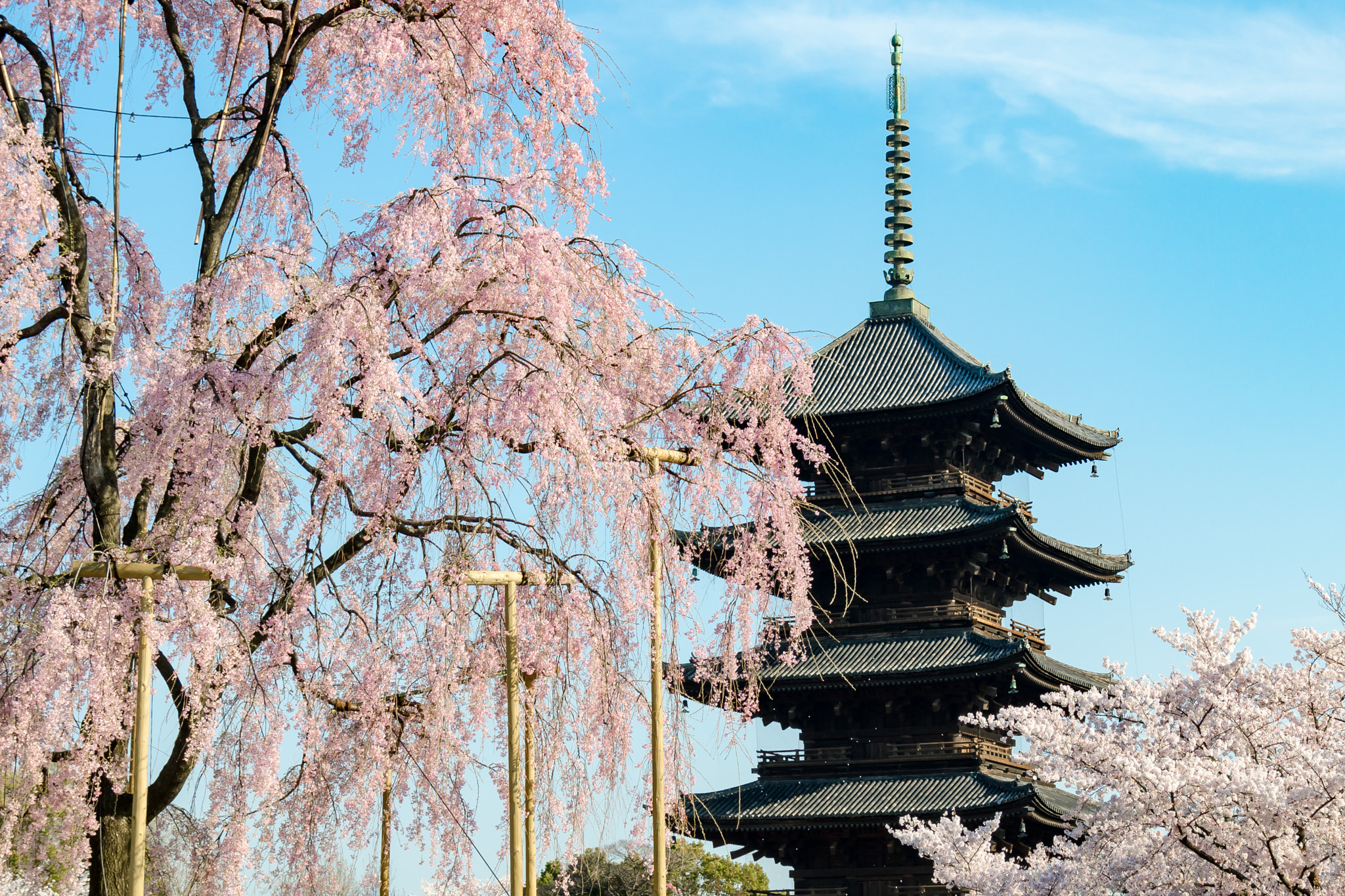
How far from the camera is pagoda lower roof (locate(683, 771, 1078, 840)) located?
77.7 feet

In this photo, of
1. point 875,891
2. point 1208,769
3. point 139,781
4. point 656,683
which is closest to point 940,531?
point 875,891

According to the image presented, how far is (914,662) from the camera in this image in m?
24.9

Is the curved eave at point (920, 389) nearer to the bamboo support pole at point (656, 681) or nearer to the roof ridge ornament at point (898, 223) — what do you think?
the roof ridge ornament at point (898, 223)

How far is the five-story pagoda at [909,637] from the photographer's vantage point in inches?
968

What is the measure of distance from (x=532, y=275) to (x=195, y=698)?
3226 millimetres

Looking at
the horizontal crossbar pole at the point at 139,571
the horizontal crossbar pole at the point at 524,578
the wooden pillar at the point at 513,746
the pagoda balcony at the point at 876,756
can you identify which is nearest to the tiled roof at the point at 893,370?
the pagoda balcony at the point at 876,756

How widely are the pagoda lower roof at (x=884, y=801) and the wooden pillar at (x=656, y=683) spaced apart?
41.9ft

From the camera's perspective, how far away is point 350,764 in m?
9.55

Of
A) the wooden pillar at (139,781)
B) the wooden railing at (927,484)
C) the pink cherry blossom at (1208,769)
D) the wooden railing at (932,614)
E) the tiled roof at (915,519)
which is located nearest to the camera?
the wooden pillar at (139,781)

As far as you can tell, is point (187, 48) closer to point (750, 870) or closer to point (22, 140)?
point (22, 140)

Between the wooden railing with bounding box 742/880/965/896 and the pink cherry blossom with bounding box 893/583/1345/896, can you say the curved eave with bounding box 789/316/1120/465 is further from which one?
the pink cherry blossom with bounding box 893/583/1345/896

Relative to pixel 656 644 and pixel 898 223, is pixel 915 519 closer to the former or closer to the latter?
pixel 898 223

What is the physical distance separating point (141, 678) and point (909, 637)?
18372 mm

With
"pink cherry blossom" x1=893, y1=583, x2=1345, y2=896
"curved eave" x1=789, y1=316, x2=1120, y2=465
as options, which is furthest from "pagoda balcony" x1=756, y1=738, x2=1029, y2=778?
"pink cherry blossom" x1=893, y1=583, x2=1345, y2=896
